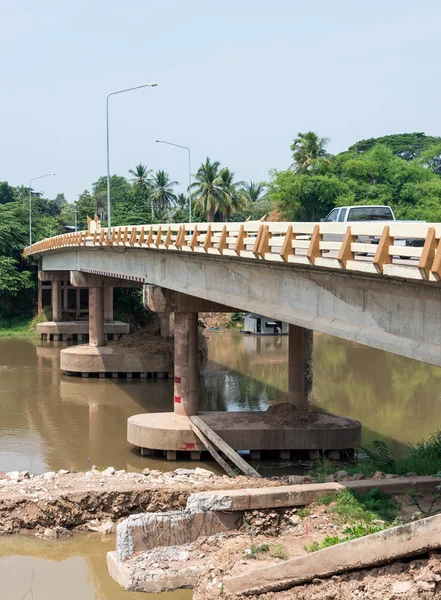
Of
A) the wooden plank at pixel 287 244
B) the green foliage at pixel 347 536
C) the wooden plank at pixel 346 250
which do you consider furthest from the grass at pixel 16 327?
the green foliage at pixel 347 536

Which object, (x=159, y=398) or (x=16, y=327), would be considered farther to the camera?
(x=16, y=327)

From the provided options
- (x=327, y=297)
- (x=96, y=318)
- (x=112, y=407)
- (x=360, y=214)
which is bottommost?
(x=112, y=407)

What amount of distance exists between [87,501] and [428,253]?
9.32 m

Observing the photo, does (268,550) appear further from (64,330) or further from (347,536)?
(64,330)

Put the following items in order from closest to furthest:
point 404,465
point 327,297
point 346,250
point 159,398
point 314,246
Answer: point 346,250 → point 314,246 → point 327,297 → point 404,465 → point 159,398

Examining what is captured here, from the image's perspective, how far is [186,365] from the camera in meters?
26.6

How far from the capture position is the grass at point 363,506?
14.0 metres

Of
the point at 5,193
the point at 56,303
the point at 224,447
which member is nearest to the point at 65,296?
the point at 56,303

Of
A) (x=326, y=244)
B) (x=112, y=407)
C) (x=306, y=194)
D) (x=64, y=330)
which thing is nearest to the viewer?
(x=326, y=244)

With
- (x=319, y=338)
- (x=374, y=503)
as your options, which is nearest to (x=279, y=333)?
(x=319, y=338)

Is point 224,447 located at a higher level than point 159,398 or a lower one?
higher

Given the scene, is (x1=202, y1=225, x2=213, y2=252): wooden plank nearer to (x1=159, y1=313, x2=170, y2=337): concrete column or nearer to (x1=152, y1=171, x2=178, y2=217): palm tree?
(x1=159, y1=313, x2=170, y2=337): concrete column

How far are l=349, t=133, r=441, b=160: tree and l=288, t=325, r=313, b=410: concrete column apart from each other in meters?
85.4

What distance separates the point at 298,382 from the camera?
26000 millimetres
